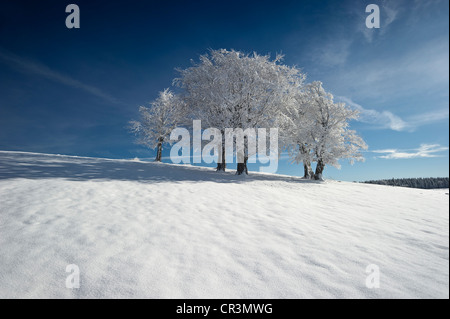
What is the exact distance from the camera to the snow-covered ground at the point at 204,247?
3184 millimetres

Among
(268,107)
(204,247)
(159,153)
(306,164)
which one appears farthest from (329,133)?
(159,153)

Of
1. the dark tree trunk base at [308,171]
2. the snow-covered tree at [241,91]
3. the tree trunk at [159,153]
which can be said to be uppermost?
the snow-covered tree at [241,91]

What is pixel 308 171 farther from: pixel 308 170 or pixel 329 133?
pixel 329 133

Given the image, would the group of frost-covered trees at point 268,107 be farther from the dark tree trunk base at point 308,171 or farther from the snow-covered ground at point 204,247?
the snow-covered ground at point 204,247

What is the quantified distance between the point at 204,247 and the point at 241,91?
14766 mm

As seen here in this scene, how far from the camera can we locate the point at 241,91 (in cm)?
1681

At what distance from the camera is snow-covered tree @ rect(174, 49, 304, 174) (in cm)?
1664

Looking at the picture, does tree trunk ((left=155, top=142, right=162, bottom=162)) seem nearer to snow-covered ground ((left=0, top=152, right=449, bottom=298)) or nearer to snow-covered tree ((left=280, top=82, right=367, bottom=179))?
snow-covered tree ((left=280, top=82, right=367, bottom=179))

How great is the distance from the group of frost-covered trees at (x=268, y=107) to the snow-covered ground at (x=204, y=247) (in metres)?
10.6

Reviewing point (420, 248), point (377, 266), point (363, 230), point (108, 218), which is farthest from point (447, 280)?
point (108, 218)

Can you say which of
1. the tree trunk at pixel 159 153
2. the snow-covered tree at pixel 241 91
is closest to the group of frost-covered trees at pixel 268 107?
the snow-covered tree at pixel 241 91

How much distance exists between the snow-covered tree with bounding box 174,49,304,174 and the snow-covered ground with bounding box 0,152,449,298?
10.0m

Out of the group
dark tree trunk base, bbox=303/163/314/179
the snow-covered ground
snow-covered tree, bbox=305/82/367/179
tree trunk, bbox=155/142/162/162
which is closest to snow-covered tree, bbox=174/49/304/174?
snow-covered tree, bbox=305/82/367/179

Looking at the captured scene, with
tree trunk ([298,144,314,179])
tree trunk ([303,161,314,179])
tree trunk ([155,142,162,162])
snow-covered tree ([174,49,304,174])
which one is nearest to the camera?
snow-covered tree ([174,49,304,174])
